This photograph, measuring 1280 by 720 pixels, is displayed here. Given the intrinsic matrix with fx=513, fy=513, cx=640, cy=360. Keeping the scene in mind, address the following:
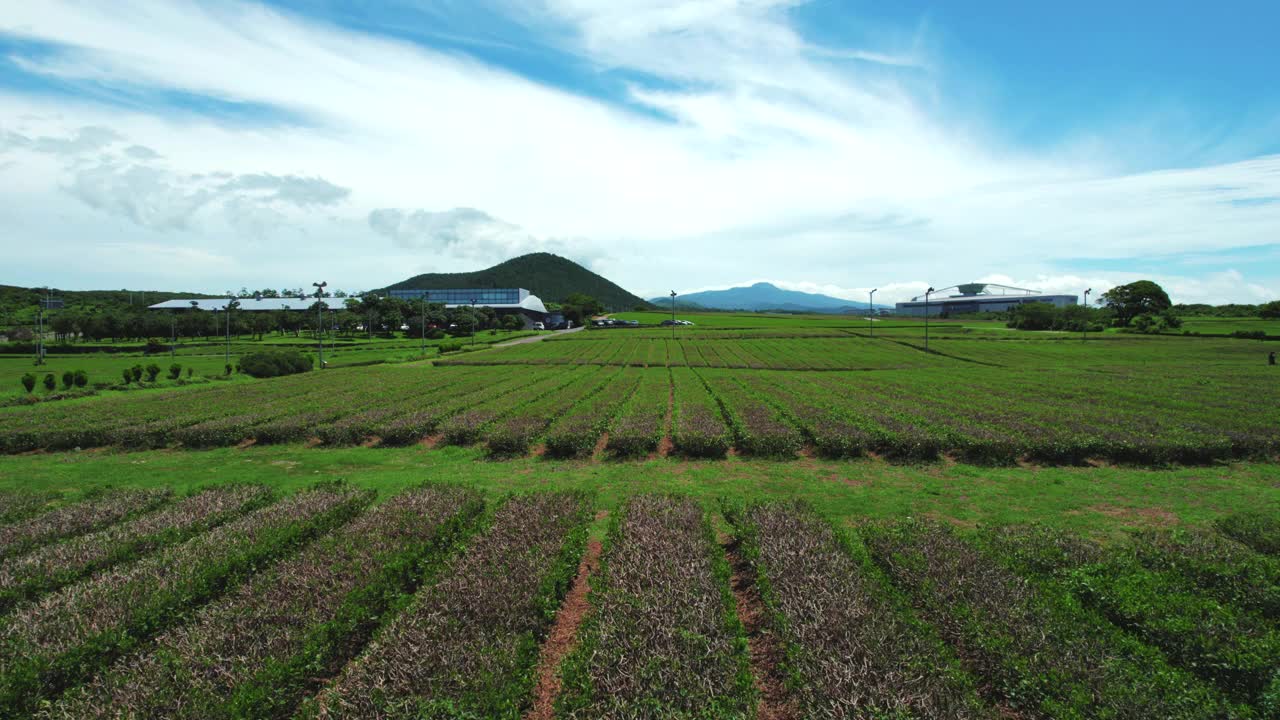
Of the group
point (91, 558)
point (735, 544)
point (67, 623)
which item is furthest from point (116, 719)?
point (735, 544)

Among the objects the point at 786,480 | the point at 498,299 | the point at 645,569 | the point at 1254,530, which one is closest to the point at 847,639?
the point at 645,569

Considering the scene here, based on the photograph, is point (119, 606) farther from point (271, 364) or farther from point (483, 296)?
point (483, 296)

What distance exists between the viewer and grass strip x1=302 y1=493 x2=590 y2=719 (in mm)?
5867

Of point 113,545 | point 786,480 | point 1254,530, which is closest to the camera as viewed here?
point 113,545

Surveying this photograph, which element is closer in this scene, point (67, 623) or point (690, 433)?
point (67, 623)

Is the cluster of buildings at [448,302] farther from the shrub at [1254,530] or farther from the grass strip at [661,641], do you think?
the shrub at [1254,530]

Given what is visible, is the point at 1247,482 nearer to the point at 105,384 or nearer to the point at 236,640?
the point at 236,640

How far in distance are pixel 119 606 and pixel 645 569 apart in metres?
7.95

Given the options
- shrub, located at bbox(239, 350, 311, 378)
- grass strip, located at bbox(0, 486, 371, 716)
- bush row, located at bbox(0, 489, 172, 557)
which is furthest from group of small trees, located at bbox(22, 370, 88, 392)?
grass strip, located at bbox(0, 486, 371, 716)

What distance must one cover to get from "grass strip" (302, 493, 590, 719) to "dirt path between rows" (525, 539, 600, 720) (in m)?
0.28

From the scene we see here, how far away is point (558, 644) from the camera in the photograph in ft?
25.8

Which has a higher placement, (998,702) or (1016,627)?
(1016,627)

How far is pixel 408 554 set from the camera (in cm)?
938

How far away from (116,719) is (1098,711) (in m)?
10.7
